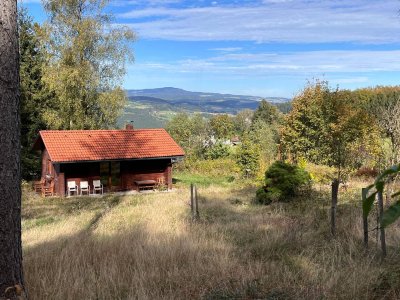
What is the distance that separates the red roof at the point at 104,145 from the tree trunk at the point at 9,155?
21.3 m

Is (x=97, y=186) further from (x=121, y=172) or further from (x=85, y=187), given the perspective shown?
(x=121, y=172)

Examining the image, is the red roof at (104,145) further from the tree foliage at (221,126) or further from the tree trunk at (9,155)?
the tree foliage at (221,126)

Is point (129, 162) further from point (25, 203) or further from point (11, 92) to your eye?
point (11, 92)

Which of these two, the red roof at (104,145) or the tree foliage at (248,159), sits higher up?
the red roof at (104,145)

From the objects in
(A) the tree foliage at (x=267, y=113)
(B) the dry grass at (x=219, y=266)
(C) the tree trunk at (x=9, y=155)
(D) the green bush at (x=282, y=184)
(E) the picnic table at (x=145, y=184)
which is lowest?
(E) the picnic table at (x=145, y=184)

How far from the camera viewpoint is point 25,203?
853 inches

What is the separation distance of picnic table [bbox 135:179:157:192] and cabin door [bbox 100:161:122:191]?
47.0 inches

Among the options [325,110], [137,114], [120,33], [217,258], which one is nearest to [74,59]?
[120,33]

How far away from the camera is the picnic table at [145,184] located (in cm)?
2616

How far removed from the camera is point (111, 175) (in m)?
26.0

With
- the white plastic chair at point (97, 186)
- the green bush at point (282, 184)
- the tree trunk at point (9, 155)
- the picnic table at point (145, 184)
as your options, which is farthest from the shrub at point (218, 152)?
the tree trunk at point (9, 155)

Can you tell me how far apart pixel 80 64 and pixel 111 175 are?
8.63 m

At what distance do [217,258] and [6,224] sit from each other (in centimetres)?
272

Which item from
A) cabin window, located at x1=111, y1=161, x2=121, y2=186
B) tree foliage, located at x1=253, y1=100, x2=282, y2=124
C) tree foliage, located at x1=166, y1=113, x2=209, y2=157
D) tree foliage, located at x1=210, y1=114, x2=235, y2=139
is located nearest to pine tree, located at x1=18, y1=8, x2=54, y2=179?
cabin window, located at x1=111, y1=161, x2=121, y2=186
